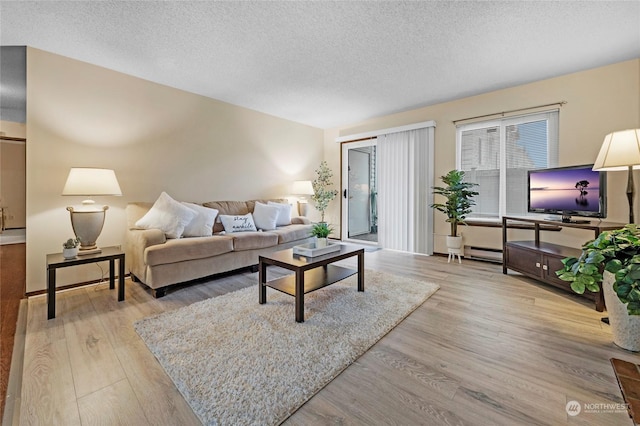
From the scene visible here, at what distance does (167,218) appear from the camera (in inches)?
119

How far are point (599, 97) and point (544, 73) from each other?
0.65m

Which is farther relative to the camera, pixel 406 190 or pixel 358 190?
pixel 358 190

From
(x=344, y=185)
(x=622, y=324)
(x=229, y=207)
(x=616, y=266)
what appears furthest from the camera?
(x=344, y=185)

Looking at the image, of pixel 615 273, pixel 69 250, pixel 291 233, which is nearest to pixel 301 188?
pixel 291 233

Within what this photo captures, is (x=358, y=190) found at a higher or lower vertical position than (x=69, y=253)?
→ higher

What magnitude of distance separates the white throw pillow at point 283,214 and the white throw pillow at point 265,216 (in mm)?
129

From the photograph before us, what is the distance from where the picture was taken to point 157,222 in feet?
9.86

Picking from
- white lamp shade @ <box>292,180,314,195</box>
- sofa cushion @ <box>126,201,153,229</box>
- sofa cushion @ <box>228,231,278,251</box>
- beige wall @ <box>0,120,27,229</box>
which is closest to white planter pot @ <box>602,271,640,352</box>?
sofa cushion @ <box>228,231,278,251</box>

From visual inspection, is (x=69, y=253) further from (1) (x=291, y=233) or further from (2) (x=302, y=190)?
(2) (x=302, y=190)

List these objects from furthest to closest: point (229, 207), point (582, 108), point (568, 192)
Result: point (229, 207) → point (582, 108) → point (568, 192)

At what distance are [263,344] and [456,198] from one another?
11.1 ft

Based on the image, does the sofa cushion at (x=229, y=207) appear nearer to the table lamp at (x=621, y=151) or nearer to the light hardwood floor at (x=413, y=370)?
the light hardwood floor at (x=413, y=370)

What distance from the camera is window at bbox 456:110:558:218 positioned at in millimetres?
3623

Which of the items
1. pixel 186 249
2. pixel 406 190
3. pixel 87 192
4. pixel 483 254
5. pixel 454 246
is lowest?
pixel 483 254
